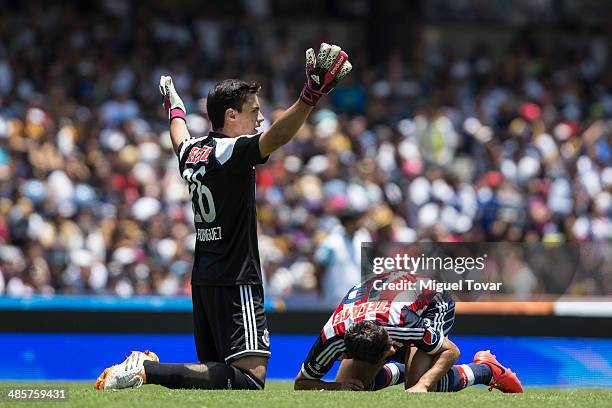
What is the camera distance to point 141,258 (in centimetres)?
1380

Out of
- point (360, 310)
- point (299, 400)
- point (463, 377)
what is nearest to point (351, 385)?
point (360, 310)

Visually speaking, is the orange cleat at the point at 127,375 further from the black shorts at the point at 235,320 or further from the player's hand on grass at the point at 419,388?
the player's hand on grass at the point at 419,388

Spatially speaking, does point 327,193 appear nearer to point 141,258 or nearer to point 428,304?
point 141,258

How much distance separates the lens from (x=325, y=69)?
6.49 meters

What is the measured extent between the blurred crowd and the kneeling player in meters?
3.99

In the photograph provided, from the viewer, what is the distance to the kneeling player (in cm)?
719

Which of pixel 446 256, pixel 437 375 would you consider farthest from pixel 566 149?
pixel 437 375

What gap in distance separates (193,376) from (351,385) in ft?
3.45

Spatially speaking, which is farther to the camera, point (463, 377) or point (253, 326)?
point (463, 377)

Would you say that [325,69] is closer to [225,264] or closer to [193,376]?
[225,264]

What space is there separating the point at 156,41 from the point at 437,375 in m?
11.9

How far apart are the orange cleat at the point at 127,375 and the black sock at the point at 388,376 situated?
1.50m

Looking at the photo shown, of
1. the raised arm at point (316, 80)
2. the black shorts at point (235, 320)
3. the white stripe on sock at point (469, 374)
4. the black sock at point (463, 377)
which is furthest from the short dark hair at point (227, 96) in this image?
the white stripe on sock at point (469, 374)

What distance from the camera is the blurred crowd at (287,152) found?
549 inches
